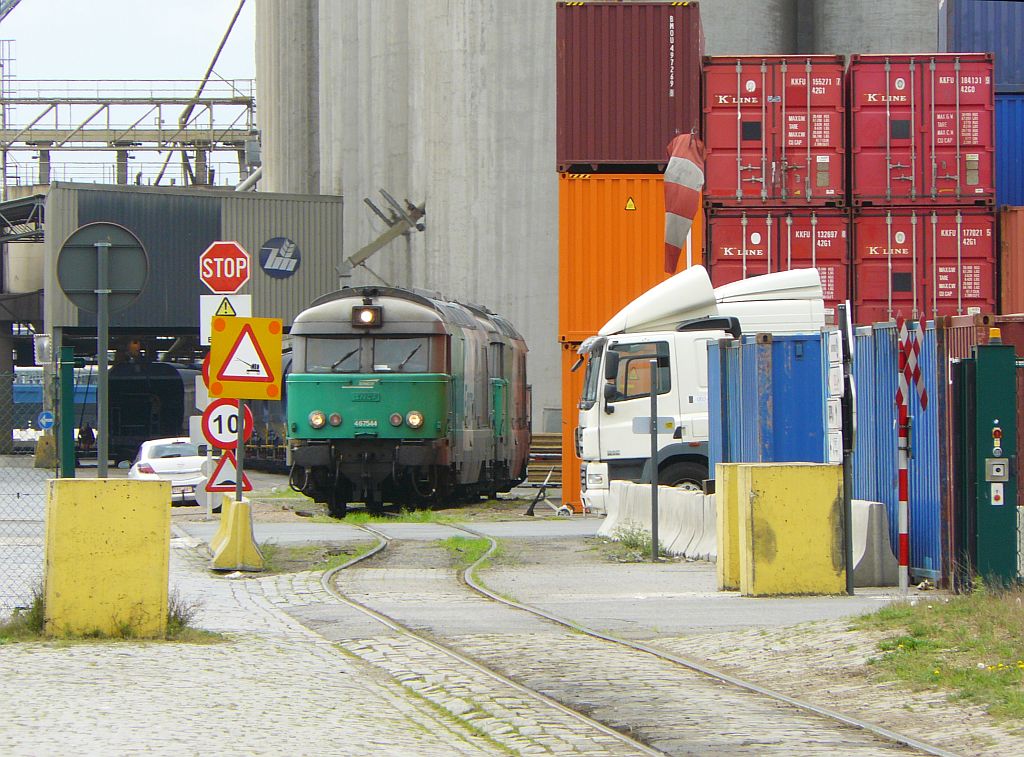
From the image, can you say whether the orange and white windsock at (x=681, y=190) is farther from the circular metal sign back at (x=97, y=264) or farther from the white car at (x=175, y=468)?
the circular metal sign back at (x=97, y=264)

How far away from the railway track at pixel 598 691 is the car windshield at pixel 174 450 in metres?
19.3

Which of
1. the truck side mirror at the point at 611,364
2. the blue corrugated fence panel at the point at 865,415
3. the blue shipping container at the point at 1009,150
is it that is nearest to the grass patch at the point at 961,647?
the blue corrugated fence panel at the point at 865,415

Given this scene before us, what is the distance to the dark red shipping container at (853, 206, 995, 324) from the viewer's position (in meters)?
25.5

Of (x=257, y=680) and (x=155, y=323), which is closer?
(x=257, y=680)

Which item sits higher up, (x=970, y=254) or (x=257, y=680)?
(x=970, y=254)

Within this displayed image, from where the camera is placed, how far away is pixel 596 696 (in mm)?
7977

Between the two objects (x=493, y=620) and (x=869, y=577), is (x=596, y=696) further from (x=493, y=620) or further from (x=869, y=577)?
(x=869, y=577)

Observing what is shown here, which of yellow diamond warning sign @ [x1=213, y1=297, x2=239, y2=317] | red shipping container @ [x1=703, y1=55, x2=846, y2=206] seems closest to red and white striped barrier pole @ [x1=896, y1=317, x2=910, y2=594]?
yellow diamond warning sign @ [x1=213, y1=297, x2=239, y2=317]

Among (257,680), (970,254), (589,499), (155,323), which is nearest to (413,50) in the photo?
(155,323)

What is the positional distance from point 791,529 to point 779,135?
570 inches

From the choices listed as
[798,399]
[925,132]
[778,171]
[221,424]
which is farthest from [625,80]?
[221,424]

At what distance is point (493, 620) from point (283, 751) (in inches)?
196

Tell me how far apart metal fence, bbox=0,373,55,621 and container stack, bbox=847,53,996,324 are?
13675 millimetres

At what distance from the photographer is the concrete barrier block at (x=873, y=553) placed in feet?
43.5
